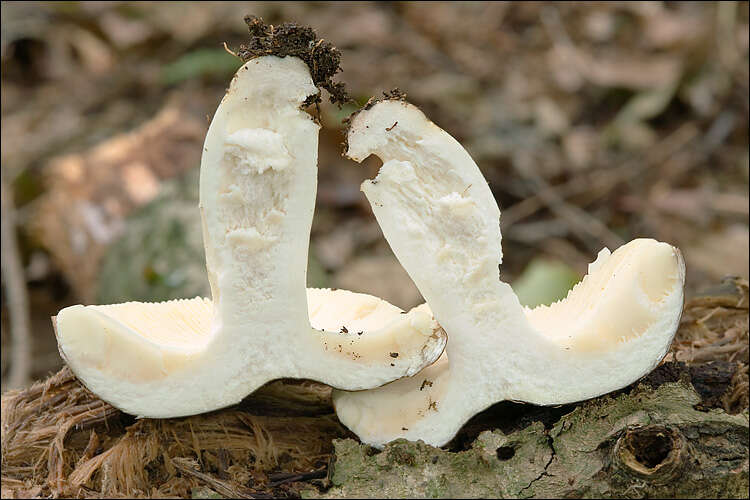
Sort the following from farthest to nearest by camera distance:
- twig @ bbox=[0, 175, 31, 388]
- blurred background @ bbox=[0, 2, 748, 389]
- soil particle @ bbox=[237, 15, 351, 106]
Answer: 1. blurred background @ bbox=[0, 2, 748, 389]
2. twig @ bbox=[0, 175, 31, 388]
3. soil particle @ bbox=[237, 15, 351, 106]

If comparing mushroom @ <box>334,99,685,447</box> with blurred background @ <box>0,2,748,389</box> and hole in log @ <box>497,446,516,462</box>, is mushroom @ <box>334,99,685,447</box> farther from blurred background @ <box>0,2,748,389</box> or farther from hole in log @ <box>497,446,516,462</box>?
blurred background @ <box>0,2,748,389</box>

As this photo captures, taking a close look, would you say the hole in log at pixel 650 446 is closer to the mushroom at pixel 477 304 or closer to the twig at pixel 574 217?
the mushroom at pixel 477 304

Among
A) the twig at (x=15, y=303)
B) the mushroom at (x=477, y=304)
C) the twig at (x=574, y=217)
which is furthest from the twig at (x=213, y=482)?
the twig at (x=574, y=217)

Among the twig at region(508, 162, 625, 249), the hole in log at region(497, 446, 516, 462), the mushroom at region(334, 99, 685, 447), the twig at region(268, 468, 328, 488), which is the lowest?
the twig at region(268, 468, 328, 488)

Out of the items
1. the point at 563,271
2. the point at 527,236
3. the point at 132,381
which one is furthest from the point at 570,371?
the point at 527,236

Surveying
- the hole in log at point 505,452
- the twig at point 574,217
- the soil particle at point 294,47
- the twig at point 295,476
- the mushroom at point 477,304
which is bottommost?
the twig at point 295,476

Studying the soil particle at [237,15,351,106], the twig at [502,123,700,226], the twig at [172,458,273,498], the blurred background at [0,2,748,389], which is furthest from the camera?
the twig at [502,123,700,226]

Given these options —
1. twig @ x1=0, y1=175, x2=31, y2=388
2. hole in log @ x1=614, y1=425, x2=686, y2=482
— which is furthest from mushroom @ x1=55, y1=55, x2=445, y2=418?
twig @ x1=0, y1=175, x2=31, y2=388
